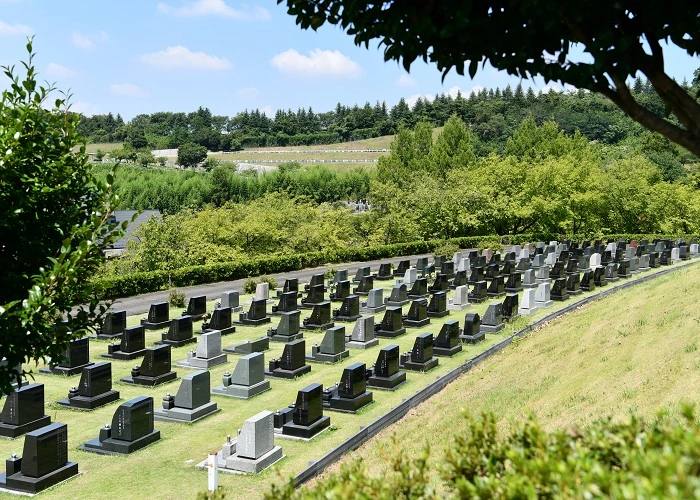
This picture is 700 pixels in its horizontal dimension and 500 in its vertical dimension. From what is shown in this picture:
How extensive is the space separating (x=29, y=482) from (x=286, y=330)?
1263 cm

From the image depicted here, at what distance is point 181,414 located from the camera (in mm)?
16078

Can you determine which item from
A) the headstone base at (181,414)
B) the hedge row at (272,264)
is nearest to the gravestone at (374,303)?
the hedge row at (272,264)

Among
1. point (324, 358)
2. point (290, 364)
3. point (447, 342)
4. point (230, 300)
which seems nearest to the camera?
point (290, 364)

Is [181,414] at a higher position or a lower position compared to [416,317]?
higher

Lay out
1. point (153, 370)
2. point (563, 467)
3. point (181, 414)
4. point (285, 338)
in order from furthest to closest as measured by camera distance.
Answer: point (285, 338)
point (153, 370)
point (181, 414)
point (563, 467)

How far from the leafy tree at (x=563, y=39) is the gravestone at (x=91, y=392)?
13987 millimetres

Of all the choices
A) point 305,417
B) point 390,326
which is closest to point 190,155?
point 390,326

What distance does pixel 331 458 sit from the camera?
1346 centimetres

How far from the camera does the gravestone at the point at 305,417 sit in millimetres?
15000

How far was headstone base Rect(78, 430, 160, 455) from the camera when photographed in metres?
14.1

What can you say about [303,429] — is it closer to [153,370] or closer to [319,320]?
[153,370]

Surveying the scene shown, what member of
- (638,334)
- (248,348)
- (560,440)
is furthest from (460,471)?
(248,348)

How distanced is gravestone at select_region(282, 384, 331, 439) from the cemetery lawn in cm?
133

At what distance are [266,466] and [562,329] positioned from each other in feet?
40.2
